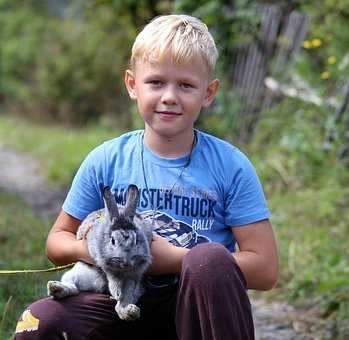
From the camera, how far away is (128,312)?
2.54 m

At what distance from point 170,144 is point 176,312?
0.64m

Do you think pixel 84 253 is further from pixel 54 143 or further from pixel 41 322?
pixel 54 143

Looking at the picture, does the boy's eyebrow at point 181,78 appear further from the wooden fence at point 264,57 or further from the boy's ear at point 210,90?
the wooden fence at point 264,57

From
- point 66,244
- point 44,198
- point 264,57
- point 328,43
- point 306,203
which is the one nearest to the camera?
point 66,244

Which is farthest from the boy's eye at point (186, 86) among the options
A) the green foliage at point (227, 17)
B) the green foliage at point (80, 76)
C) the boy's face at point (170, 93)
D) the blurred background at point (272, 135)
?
the green foliage at point (80, 76)

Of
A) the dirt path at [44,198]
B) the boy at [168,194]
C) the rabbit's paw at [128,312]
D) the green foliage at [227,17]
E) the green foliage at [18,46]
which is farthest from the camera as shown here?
the green foliage at [18,46]

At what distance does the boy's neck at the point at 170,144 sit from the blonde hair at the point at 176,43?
0.26 metres

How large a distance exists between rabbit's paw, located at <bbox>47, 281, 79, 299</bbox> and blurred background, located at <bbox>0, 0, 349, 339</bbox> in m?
0.67

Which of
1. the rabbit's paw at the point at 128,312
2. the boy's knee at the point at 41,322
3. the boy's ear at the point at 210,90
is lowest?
the boy's knee at the point at 41,322

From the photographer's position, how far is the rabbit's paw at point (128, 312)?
2537 millimetres

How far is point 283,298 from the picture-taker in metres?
4.75

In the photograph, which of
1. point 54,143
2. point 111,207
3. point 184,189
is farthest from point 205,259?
point 54,143

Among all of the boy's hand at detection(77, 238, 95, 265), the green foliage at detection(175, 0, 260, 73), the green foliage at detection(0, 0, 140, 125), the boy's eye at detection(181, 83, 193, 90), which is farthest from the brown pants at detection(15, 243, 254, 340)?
the green foliage at detection(0, 0, 140, 125)

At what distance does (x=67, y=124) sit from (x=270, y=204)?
32.8ft
